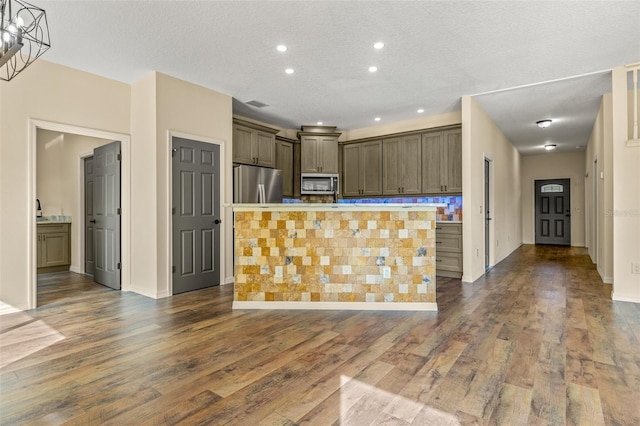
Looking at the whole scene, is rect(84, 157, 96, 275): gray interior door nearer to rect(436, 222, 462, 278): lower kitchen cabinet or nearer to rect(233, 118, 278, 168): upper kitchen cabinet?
rect(233, 118, 278, 168): upper kitchen cabinet

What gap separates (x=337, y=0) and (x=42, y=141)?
20.0 ft

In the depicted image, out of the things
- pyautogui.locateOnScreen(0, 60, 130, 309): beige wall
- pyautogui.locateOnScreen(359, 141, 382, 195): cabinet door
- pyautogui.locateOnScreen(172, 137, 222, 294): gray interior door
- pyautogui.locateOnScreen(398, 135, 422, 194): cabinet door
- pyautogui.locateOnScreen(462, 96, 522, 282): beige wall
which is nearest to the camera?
pyautogui.locateOnScreen(0, 60, 130, 309): beige wall

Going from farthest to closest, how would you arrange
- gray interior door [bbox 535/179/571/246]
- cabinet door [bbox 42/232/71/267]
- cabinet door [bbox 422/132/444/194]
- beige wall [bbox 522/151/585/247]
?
gray interior door [bbox 535/179/571/246], beige wall [bbox 522/151/585/247], cabinet door [bbox 422/132/444/194], cabinet door [bbox 42/232/71/267]

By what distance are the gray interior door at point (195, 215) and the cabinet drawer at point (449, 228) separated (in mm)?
3423

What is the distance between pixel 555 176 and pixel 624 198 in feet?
22.7

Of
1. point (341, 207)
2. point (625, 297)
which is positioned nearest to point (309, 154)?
point (341, 207)

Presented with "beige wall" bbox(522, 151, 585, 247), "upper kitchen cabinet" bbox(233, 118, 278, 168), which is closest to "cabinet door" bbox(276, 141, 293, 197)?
"upper kitchen cabinet" bbox(233, 118, 278, 168)

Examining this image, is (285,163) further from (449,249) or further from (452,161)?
(449,249)

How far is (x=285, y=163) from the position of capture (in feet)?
21.6

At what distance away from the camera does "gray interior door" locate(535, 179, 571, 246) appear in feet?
32.3

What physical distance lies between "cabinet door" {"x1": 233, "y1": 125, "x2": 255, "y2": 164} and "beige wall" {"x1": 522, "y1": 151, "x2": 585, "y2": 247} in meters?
8.79

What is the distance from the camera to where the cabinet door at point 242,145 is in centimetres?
532

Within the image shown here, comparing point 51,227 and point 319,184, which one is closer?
point 51,227

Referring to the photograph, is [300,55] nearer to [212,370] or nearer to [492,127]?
[212,370]
